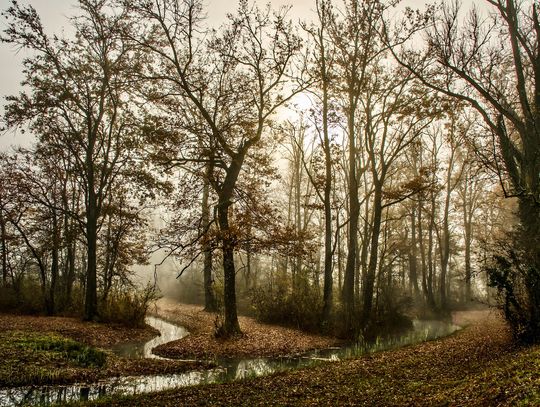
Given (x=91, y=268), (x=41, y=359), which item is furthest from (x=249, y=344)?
(x=91, y=268)

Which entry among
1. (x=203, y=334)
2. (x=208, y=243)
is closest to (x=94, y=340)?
(x=203, y=334)

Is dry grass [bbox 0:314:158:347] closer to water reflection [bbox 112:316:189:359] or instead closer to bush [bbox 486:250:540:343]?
water reflection [bbox 112:316:189:359]

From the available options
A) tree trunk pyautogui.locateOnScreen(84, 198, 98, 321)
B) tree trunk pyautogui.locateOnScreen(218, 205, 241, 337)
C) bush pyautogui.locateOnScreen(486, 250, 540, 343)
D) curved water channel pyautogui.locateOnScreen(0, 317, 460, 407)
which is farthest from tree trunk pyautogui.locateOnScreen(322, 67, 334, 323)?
tree trunk pyautogui.locateOnScreen(84, 198, 98, 321)

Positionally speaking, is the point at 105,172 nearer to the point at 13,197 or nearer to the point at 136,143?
the point at 136,143

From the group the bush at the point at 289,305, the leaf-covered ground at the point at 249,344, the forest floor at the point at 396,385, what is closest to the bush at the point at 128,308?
the leaf-covered ground at the point at 249,344

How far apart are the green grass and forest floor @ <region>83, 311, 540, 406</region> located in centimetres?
302

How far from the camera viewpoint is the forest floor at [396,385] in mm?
5574

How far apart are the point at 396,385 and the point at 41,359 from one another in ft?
26.6

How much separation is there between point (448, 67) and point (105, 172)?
1538cm

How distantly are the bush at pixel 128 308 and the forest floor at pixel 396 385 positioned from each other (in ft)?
36.2

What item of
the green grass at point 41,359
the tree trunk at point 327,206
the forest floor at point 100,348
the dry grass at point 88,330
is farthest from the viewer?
the tree trunk at point 327,206

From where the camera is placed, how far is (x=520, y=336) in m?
9.77

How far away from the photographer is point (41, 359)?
1009 centimetres

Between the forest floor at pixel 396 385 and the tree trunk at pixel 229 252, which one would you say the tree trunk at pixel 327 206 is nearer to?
the tree trunk at pixel 229 252
